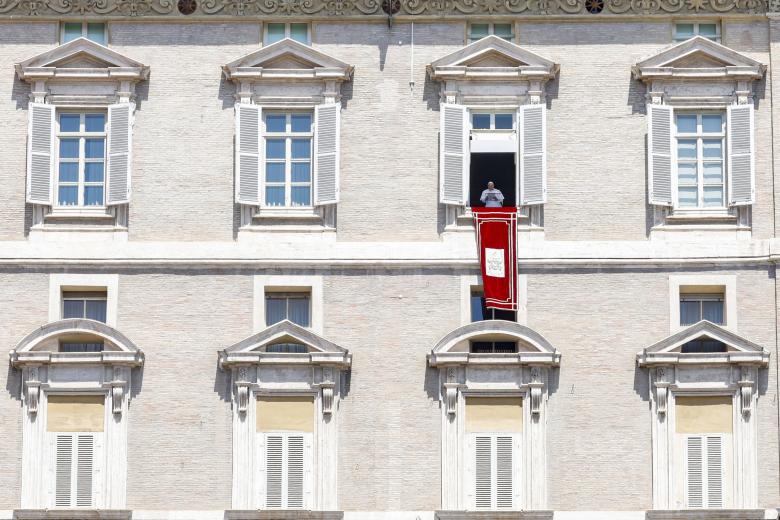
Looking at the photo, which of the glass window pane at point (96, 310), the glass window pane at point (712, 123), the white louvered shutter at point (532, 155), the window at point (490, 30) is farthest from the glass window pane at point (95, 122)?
the glass window pane at point (712, 123)

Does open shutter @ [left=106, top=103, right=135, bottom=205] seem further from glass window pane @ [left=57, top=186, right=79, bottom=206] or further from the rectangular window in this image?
the rectangular window

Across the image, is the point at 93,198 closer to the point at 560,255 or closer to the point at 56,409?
the point at 56,409

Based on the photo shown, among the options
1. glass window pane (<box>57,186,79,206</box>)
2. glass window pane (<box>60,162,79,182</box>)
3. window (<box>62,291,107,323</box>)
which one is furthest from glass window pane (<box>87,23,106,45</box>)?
window (<box>62,291,107,323</box>)

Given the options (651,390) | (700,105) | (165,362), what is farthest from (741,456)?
(165,362)

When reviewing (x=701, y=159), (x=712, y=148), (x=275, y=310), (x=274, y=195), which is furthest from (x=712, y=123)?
(x=275, y=310)

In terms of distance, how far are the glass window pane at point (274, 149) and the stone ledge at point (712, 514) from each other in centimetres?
1118

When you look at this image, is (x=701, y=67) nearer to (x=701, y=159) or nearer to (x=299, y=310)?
(x=701, y=159)

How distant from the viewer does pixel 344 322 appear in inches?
2429

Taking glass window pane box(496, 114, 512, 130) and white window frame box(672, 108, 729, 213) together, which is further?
glass window pane box(496, 114, 512, 130)

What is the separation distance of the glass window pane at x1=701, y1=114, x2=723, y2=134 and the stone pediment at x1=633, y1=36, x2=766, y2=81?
89 cm

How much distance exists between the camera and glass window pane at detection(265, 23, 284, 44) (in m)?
63.2

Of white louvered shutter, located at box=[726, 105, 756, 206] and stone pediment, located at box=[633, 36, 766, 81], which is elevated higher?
stone pediment, located at box=[633, 36, 766, 81]

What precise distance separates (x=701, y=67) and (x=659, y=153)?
82.9 inches

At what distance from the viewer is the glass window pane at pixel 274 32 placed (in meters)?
63.2
